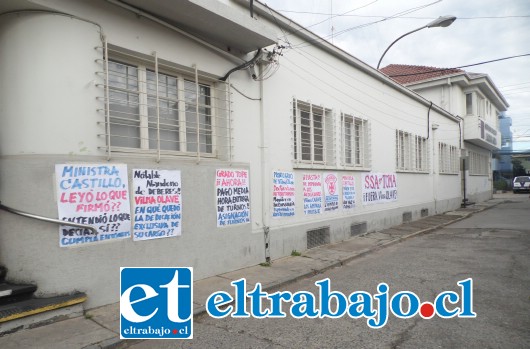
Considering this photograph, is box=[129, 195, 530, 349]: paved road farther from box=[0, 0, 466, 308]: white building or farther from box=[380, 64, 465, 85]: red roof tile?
box=[380, 64, 465, 85]: red roof tile

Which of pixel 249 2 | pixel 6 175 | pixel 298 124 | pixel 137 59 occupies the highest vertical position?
pixel 249 2

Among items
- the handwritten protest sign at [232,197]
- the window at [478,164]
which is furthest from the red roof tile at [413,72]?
the handwritten protest sign at [232,197]

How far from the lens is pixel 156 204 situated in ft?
17.0

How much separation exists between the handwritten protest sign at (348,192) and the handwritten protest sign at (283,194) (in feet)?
7.58

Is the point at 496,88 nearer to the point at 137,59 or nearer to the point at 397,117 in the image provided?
the point at 397,117

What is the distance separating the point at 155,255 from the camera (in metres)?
5.18

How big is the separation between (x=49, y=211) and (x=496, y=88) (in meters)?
27.9

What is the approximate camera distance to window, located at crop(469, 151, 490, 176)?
22.7 m

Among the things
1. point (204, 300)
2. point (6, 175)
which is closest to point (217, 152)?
point (204, 300)

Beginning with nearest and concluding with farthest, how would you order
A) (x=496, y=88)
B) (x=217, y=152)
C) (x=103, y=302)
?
(x=103, y=302), (x=217, y=152), (x=496, y=88)

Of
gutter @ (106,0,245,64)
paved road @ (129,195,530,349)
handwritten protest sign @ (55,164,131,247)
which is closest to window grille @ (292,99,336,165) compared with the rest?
gutter @ (106,0,245,64)

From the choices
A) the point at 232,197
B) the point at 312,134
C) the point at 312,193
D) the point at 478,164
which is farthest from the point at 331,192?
the point at 478,164

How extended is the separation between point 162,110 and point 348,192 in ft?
18.9

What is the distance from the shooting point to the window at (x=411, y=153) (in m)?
13.0
